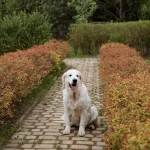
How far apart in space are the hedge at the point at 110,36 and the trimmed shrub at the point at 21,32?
3.77 metres

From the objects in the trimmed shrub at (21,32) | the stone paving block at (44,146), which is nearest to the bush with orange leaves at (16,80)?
the stone paving block at (44,146)

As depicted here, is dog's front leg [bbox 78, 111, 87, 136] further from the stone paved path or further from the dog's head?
the dog's head

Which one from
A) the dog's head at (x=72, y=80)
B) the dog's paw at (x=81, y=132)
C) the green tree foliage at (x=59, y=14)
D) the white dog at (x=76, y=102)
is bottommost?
the dog's paw at (x=81, y=132)

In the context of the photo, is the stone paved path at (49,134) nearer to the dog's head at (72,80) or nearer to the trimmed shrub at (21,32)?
the dog's head at (72,80)

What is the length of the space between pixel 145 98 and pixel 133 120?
2.21 feet

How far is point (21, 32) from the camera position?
1791 centimetres

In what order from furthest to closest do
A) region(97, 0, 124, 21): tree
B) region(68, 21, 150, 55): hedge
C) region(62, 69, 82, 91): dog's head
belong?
1. region(97, 0, 124, 21): tree
2. region(68, 21, 150, 55): hedge
3. region(62, 69, 82, 91): dog's head

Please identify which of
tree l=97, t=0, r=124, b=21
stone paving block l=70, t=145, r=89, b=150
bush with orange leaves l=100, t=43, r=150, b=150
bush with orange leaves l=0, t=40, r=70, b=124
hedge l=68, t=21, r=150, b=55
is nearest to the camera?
bush with orange leaves l=100, t=43, r=150, b=150

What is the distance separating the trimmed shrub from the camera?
17.7 metres

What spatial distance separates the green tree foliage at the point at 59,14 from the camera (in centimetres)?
3722

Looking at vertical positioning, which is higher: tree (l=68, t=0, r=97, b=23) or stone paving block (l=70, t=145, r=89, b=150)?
tree (l=68, t=0, r=97, b=23)

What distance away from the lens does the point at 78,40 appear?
73.0 ft

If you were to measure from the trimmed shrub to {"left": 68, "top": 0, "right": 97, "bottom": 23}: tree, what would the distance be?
47.7ft

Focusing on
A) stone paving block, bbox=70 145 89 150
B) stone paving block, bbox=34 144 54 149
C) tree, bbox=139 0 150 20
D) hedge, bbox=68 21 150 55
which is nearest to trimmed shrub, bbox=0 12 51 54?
hedge, bbox=68 21 150 55
